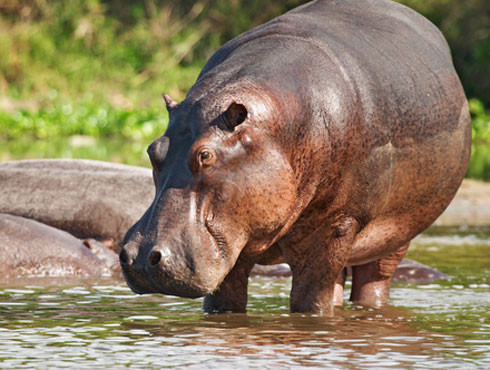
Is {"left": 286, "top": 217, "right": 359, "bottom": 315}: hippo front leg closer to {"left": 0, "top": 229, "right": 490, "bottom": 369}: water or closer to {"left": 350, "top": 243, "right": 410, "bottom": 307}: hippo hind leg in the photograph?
{"left": 0, "top": 229, "right": 490, "bottom": 369}: water

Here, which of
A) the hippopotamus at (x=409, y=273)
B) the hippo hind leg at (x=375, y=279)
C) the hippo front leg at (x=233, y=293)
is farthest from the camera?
the hippopotamus at (x=409, y=273)

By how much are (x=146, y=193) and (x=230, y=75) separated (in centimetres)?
372

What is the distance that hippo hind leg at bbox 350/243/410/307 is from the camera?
20.0 feet

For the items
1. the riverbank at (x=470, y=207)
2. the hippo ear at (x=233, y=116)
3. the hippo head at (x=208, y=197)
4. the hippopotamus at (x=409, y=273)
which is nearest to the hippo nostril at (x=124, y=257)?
the hippo head at (x=208, y=197)

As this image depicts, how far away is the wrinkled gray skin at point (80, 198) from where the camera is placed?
8.14 m

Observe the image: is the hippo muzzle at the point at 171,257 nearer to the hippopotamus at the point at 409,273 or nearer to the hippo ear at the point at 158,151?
the hippo ear at the point at 158,151

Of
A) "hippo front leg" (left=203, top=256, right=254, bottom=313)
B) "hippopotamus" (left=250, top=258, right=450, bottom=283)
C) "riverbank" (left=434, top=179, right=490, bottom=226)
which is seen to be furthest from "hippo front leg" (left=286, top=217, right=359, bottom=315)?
"riverbank" (left=434, top=179, right=490, bottom=226)

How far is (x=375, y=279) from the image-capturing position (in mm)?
6113

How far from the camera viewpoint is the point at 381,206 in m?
5.20

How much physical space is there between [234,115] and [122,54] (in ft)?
69.6

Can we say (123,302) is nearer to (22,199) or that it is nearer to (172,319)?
(172,319)

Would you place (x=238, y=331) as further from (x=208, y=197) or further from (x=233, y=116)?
(x=233, y=116)

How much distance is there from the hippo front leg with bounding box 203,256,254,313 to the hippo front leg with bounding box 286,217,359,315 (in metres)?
0.22

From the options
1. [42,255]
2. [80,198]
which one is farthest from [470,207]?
[42,255]
